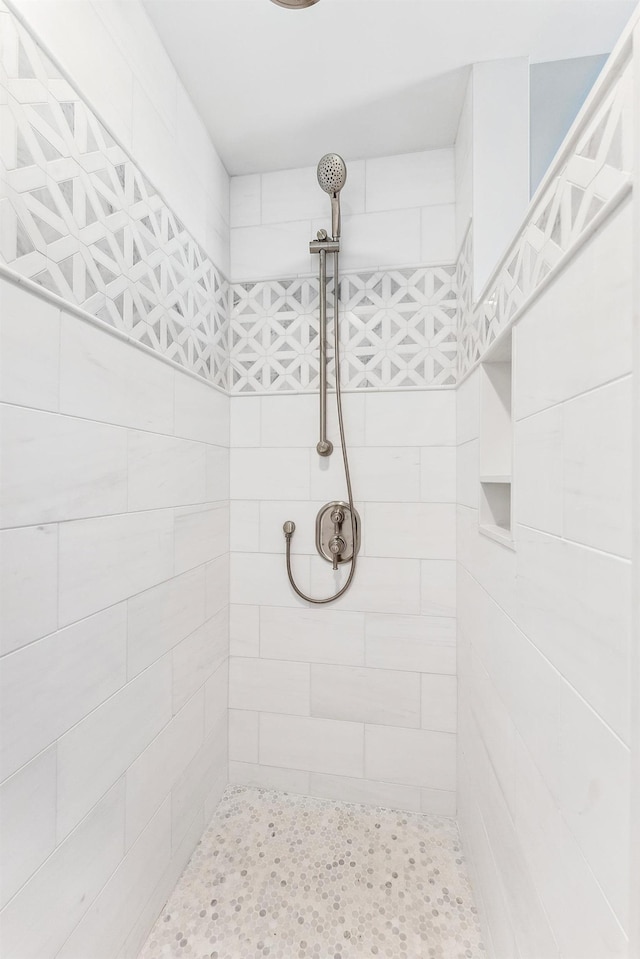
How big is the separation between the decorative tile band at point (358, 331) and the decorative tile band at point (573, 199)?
48 centimetres

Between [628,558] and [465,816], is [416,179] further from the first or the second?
[465,816]

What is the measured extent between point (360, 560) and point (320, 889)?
37.6 inches

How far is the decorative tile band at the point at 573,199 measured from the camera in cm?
53

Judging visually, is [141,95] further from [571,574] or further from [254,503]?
[571,574]

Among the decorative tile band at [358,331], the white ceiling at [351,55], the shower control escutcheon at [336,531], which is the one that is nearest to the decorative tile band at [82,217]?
the decorative tile band at [358,331]

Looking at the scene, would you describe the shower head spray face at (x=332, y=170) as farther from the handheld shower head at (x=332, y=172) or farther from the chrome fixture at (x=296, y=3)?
the chrome fixture at (x=296, y=3)

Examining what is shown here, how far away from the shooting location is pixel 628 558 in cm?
50

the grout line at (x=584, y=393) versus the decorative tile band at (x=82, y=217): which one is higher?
the decorative tile band at (x=82, y=217)

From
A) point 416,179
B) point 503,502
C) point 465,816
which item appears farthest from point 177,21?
point 465,816

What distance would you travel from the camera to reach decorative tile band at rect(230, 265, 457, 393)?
1.61 meters

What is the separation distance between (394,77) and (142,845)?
2.22 metres

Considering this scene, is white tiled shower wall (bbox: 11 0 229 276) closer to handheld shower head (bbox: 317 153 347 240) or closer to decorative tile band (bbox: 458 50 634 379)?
handheld shower head (bbox: 317 153 347 240)

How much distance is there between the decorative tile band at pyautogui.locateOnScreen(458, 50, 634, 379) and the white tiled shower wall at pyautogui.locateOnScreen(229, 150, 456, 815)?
632mm

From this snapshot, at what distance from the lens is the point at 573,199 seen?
66cm
